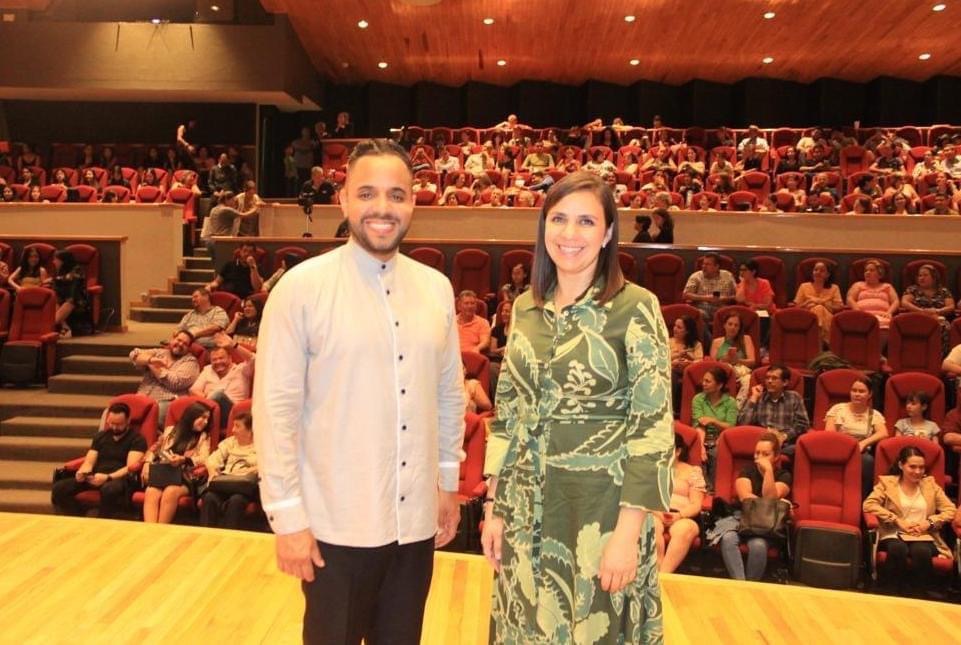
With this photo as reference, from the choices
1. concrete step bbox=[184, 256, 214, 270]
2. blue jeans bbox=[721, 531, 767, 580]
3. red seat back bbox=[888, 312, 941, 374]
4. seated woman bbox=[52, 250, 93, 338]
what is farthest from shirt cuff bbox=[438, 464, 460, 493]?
concrete step bbox=[184, 256, 214, 270]

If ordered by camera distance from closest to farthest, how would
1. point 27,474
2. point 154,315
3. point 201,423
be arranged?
point 201,423
point 27,474
point 154,315

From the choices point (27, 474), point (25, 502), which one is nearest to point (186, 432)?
point (25, 502)

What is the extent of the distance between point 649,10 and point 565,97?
170 inches

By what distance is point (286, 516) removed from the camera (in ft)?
5.51

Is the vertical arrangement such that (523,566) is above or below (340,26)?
below

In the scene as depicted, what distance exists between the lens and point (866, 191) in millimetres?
Answer: 10227

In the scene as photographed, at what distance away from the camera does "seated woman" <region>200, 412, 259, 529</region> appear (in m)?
4.79

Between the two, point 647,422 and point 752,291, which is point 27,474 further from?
point 752,291

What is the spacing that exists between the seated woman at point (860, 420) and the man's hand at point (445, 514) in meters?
3.73

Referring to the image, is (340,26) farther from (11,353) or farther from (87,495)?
(87,495)

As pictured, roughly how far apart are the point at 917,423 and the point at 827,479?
2.83 feet

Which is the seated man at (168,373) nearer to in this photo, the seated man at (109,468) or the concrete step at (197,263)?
the seated man at (109,468)

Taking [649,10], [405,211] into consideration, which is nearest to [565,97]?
[649,10]

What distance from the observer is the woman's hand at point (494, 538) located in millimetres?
1821
